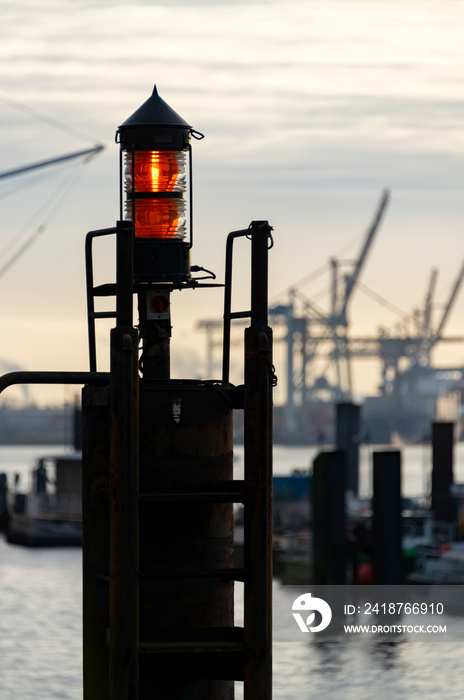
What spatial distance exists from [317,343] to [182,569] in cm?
19007

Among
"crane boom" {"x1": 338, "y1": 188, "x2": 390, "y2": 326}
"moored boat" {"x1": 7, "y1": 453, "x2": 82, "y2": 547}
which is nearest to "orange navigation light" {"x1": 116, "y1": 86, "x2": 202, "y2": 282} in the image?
"moored boat" {"x1": 7, "y1": 453, "x2": 82, "y2": 547}

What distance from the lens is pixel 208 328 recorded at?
195 meters

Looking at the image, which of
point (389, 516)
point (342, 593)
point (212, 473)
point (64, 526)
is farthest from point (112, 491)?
point (64, 526)

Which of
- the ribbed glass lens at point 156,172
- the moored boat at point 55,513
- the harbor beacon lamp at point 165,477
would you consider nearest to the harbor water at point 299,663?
the moored boat at point 55,513

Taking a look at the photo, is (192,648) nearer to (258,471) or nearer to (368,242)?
(258,471)

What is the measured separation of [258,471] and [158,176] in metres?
A: 1.30

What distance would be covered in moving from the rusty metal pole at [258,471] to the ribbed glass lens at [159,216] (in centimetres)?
56

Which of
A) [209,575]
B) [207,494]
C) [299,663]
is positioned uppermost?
[207,494]

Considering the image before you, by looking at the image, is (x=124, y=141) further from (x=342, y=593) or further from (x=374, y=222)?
(x=374, y=222)

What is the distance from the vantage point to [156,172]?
520 centimetres

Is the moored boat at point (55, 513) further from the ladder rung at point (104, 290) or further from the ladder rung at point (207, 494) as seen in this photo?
the ladder rung at point (207, 494)

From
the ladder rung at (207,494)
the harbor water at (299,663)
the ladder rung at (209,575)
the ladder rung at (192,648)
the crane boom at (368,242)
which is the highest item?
the crane boom at (368,242)

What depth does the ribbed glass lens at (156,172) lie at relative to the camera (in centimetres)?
518

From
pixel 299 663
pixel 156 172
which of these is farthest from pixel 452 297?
pixel 156 172
